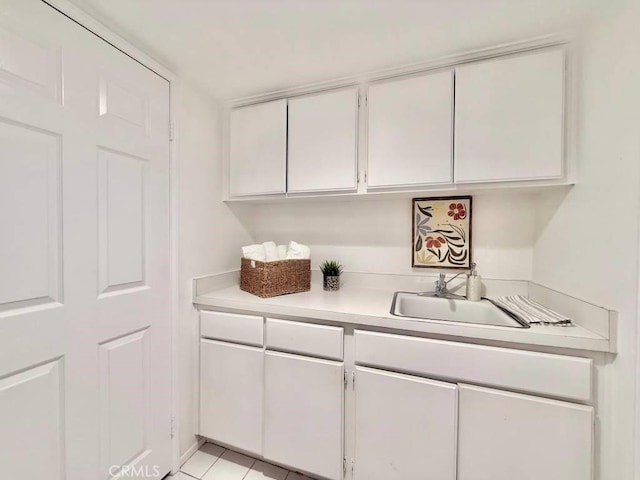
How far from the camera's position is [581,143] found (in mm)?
1087

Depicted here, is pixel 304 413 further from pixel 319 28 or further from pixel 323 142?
pixel 319 28

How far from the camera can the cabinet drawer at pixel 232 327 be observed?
136 centimetres

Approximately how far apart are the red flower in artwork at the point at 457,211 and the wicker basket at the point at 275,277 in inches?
37.0

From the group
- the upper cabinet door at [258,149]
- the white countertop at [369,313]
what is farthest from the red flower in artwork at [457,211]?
the upper cabinet door at [258,149]

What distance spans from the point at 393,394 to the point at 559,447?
0.58 metres

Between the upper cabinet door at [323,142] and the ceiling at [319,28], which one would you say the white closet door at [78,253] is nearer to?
the ceiling at [319,28]

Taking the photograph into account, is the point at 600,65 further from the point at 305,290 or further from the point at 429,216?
the point at 305,290

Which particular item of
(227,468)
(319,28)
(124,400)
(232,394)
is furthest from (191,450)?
(319,28)

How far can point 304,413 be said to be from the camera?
126 cm

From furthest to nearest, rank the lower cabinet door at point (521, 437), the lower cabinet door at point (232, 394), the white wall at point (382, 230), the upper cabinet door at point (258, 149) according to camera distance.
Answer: the upper cabinet door at point (258, 149)
the white wall at point (382, 230)
the lower cabinet door at point (232, 394)
the lower cabinet door at point (521, 437)

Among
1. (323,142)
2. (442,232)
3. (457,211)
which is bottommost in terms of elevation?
(442,232)

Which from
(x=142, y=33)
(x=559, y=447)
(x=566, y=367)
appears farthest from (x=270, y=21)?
(x=559, y=447)

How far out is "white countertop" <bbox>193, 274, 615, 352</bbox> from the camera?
943 mm

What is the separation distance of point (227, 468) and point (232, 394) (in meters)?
0.40
